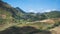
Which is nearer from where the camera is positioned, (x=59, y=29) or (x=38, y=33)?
(x=38, y=33)

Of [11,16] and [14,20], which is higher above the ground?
[11,16]

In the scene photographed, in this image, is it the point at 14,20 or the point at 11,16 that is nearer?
the point at 14,20

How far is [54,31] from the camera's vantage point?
4747cm

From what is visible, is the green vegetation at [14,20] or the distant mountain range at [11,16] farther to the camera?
the distant mountain range at [11,16]

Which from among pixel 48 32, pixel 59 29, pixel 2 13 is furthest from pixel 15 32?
pixel 2 13

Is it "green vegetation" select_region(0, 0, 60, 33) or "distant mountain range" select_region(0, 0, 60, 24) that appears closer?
"green vegetation" select_region(0, 0, 60, 33)

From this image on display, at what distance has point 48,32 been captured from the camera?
151ft

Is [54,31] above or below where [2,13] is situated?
below

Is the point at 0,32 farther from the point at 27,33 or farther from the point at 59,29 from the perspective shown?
the point at 59,29

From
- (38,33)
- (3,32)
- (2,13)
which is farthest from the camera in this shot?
(2,13)

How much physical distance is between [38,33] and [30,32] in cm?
279

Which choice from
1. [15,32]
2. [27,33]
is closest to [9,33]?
[15,32]

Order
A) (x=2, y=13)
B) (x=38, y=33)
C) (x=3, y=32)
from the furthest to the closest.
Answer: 1. (x=2, y=13)
2. (x=3, y=32)
3. (x=38, y=33)

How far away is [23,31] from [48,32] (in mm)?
6943
